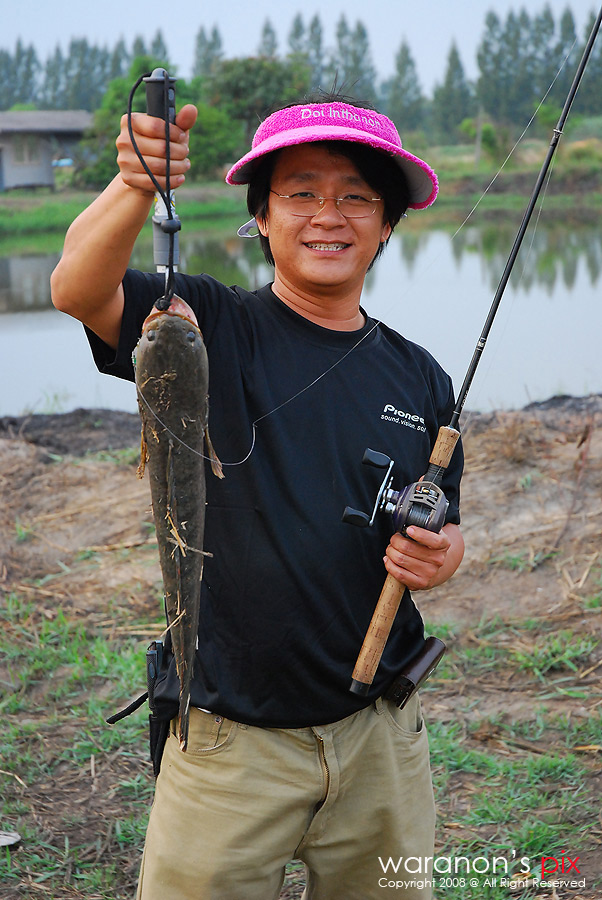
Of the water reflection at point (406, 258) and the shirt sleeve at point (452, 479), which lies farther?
the water reflection at point (406, 258)

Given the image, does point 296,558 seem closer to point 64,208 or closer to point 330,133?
point 330,133

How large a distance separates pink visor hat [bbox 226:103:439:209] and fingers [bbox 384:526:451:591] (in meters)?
0.85

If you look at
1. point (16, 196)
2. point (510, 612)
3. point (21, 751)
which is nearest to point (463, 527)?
point (510, 612)

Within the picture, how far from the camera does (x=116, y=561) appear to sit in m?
5.11

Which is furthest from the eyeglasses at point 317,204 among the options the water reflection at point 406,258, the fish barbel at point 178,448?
the water reflection at point 406,258

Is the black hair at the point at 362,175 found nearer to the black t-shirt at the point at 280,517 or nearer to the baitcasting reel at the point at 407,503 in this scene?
the black t-shirt at the point at 280,517

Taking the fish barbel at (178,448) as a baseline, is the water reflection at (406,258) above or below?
below

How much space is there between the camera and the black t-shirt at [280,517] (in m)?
1.86

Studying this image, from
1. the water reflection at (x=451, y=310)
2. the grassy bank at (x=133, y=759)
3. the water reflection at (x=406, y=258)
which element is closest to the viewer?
the grassy bank at (x=133, y=759)

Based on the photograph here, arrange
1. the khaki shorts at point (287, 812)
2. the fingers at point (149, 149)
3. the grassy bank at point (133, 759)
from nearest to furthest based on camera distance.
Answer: the fingers at point (149, 149), the khaki shorts at point (287, 812), the grassy bank at point (133, 759)

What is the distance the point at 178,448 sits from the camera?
1539 millimetres

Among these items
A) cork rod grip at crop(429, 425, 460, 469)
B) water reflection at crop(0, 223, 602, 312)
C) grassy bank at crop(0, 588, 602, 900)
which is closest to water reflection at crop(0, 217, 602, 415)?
water reflection at crop(0, 223, 602, 312)

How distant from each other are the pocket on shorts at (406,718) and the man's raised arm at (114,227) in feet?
3.66

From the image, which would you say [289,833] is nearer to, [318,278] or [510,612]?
[318,278]
